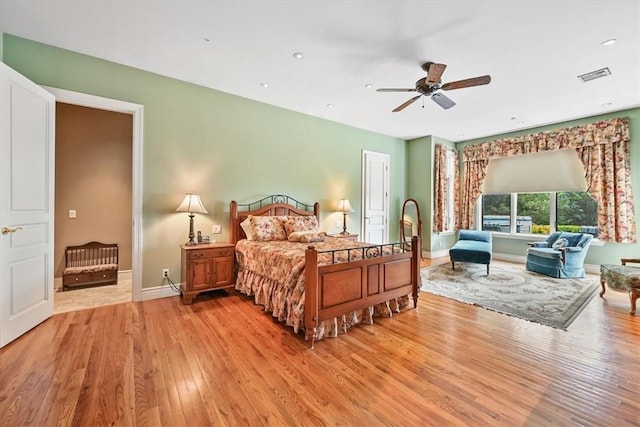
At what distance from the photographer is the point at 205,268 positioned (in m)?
3.74

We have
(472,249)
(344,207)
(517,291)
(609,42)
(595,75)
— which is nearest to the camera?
(609,42)

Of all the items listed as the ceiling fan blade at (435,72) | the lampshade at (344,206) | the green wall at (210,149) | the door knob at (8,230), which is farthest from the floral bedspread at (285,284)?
the door knob at (8,230)

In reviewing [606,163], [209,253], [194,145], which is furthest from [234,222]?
[606,163]

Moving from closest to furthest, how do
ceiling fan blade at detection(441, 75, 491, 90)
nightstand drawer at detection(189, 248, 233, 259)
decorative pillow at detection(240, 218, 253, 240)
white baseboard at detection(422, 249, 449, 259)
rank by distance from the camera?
ceiling fan blade at detection(441, 75, 491, 90)
nightstand drawer at detection(189, 248, 233, 259)
decorative pillow at detection(240, 218, 253, 240)
white baseboard at detection(422, 249, 449, 259)

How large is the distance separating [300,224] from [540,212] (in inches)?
221

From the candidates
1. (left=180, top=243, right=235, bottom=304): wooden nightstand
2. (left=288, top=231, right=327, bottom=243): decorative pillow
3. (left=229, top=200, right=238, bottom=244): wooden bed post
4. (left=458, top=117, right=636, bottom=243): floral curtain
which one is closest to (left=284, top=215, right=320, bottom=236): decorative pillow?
(left=288, top=231, right=327, bottom=243): decorative pillow

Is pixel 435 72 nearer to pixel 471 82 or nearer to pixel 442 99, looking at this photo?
pixel 471 82

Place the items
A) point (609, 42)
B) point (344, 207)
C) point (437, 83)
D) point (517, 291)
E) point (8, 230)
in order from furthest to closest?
point (344, 207) → point (517, 291) → point (437, 83) → point (609, 42) → point (8, 230)

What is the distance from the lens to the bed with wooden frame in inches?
102

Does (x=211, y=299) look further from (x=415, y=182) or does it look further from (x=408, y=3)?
(x=415, y=182)

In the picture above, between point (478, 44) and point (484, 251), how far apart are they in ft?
11.8

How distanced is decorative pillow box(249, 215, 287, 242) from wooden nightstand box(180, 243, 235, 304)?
399 millimetres

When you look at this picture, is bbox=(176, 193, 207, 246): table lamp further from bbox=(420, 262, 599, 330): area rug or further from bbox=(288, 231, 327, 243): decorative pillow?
bbox=(420, 262, 599, 330): area rug

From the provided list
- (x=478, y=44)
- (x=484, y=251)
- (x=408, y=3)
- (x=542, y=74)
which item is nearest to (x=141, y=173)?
(x=408, y=3)
